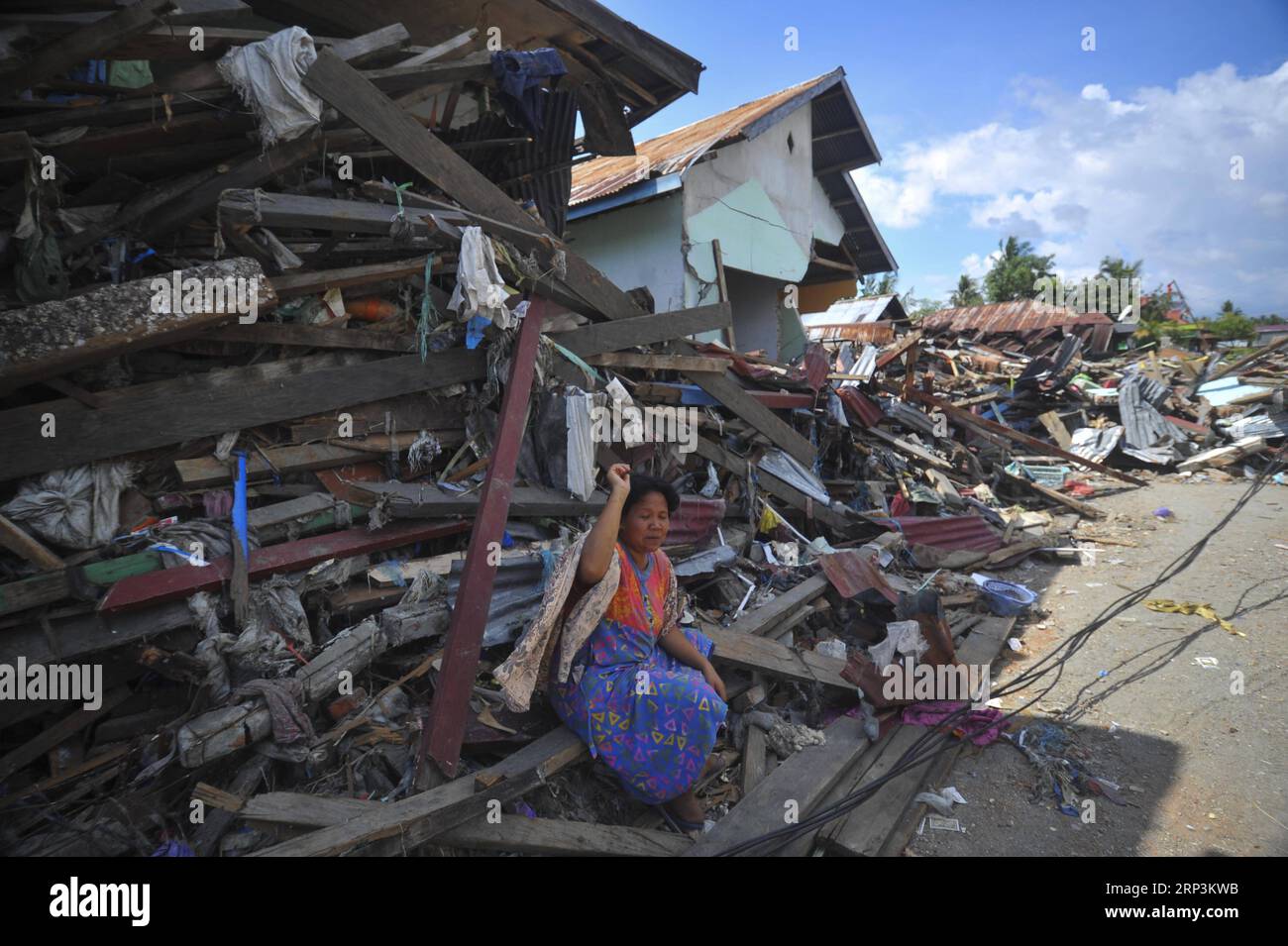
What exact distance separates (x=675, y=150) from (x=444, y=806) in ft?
32.9

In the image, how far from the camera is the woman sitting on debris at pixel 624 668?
10.3ft

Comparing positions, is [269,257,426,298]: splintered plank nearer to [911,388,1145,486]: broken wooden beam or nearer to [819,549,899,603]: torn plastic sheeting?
[819,549,899,603]: torn plastic sheeting

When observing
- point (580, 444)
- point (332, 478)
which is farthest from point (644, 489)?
point (332, 478)

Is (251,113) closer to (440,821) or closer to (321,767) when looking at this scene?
(321,767)

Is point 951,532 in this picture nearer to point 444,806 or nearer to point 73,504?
point 444,806

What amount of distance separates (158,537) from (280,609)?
76 centimetres

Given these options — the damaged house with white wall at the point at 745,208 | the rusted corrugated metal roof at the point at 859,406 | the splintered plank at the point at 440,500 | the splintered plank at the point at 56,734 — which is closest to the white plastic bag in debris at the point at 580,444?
the splintered plank at the point at 440,500

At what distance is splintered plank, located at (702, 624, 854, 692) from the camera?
4.34 metres

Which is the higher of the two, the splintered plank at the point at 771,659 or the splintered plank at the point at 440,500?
the splintered plank at the point at 440,500

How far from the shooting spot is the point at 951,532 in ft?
25.7

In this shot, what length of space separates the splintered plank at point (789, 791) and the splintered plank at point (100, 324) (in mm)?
3976

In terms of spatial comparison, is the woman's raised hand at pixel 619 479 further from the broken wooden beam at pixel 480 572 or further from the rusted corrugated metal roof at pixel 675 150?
the rusted corrugated metal roof at pixel 675 150

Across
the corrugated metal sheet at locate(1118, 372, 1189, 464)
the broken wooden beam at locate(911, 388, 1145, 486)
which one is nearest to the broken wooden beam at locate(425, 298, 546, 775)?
the broken wooden beam at locate(911, 388, 1145, 486)

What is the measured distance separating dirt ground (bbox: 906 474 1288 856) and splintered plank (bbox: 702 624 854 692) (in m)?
0.98
